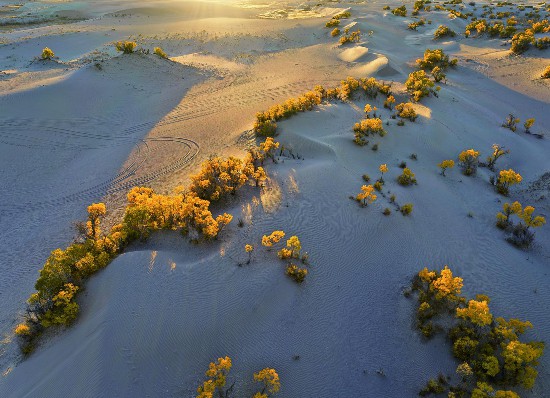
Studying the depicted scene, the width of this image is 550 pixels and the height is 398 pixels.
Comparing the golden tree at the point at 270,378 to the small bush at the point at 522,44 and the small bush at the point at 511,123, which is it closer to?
the small bush at the point at 511,123

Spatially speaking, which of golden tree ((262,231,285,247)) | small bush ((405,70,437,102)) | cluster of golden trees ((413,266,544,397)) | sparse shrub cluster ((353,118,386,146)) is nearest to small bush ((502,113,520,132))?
small bush ((405,70,437,102))

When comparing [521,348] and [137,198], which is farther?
[137,198]

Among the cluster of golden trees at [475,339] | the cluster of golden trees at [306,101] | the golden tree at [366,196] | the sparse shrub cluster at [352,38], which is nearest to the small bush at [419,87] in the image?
the cluster of golden trees at [306,101]

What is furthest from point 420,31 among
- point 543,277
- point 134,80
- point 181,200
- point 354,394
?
point 354,394

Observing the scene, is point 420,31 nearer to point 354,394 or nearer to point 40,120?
point 40,120

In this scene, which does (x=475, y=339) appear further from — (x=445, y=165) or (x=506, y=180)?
(x=445, y=165)

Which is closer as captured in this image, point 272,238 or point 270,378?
point 270,378

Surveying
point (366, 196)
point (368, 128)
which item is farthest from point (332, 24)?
point (366, 196)
